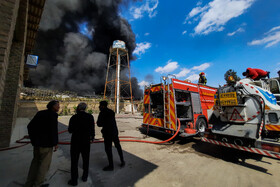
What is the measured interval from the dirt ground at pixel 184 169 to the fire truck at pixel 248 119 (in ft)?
1.63

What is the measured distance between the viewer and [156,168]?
3.02 metres

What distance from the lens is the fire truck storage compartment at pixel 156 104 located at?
5980 millimetres

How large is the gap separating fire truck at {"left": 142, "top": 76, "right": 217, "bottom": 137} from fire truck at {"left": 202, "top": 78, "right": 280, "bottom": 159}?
3.66ft

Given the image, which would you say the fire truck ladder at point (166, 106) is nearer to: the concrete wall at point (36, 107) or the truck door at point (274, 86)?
the truck door at point (274, 86)

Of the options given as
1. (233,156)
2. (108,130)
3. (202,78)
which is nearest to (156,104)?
(202,78)

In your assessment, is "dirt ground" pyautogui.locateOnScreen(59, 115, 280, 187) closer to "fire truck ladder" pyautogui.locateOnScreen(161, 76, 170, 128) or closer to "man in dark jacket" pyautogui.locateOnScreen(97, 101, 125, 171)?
"man in dark jacket" pyautogui.locateOnScreen(97, 101, 125, 171)

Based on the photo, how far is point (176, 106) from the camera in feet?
18.1

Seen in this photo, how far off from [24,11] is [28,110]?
13.7m

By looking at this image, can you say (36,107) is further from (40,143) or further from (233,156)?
(233,156)

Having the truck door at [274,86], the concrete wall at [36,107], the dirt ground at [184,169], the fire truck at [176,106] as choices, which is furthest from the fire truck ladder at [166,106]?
the concrete wall at [36,107]

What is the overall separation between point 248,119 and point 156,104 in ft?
11.7

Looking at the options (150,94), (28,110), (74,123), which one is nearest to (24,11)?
(74,123)

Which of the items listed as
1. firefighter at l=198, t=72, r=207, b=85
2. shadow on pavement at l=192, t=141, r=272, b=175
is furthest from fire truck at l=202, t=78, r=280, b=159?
firefighter at l=198, t=72, r=207, b=85

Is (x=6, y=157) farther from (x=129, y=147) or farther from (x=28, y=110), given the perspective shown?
(x=28, y=110)
